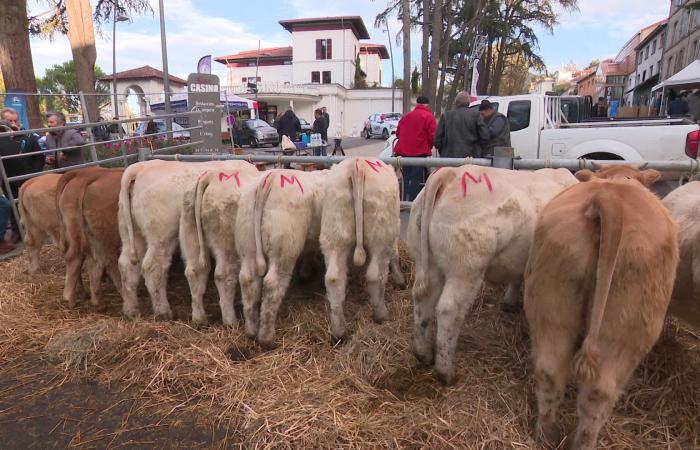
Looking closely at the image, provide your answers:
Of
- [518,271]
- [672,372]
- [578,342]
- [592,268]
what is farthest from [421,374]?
[672,372]

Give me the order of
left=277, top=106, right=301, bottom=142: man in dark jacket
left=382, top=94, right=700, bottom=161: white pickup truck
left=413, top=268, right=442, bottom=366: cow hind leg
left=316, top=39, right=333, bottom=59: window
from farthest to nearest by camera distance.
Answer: left=316, top=39, right=333, bottom=59: window < left=277, top=106, right=301, bottom=142: man in dark jacket < left=382, top=94, right=700, bottom=161: white pickup truck < left=413, top=268, right=442, bottom=366: cow hind leg

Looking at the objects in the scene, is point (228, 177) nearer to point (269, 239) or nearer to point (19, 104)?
point (269, 239)

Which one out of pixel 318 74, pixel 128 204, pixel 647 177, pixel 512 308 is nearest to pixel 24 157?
pixel 128 204

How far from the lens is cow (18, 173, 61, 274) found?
525cm

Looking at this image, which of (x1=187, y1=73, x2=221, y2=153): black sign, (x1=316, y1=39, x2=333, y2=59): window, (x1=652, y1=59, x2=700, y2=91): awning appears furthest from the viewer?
(x1=316, y1=39, x2=333, y2=59): window

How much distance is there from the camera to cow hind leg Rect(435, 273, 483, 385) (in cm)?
292

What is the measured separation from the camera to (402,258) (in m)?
5.23

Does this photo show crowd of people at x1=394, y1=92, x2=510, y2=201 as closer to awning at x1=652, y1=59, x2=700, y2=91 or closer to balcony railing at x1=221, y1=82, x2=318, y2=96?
awning at x1=652, y1=59, x2=700, y2=91

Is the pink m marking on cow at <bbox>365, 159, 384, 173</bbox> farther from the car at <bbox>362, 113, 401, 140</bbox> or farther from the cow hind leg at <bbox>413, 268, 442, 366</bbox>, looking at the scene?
Answer: the car at <bbox>362, 113, 401, 140</bbox>

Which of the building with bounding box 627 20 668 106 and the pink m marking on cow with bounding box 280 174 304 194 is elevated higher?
the building with bounding box 627 20 668 106

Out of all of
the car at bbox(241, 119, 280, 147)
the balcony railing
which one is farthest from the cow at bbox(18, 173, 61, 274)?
the balcony railing

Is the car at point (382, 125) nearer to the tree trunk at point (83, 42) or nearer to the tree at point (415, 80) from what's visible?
the tree at point (415, 80)

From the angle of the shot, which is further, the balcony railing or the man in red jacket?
the balcony railing

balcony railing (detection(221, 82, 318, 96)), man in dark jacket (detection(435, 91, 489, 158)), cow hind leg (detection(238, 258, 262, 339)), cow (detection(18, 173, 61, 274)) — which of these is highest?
balcony railing (detection(221, 82, 318, 96))
